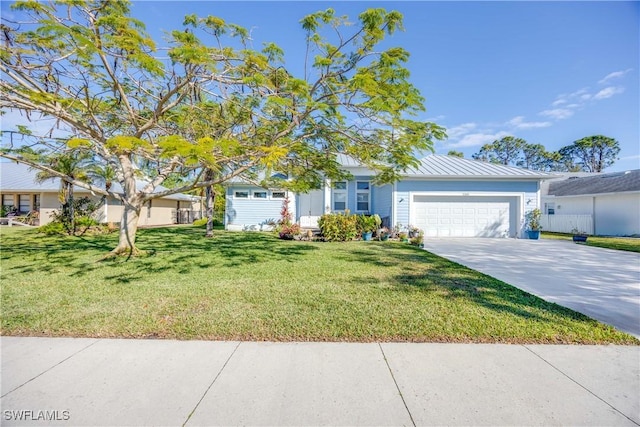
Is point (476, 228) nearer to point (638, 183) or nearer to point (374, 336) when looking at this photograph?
point (638, 183)

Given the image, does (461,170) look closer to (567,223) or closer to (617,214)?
(567,223)

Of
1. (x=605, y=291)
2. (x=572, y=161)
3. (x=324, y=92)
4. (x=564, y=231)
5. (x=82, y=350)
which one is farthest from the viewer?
(x=572, y=161)

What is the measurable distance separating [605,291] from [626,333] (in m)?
2.56

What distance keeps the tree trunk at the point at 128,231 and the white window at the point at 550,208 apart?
28.4 metres

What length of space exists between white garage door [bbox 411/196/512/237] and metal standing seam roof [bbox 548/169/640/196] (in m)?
9.28

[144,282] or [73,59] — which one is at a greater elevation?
[73,59]

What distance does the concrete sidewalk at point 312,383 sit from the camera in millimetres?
2250

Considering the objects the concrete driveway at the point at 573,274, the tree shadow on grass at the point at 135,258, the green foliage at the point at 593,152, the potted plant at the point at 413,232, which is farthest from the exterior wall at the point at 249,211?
the green foliage at the point at 593,152

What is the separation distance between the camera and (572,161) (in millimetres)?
44812

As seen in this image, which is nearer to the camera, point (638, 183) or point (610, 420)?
point (610, 420)

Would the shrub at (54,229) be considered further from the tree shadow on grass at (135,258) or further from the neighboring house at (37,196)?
the tree shadow on grass at (135,258)

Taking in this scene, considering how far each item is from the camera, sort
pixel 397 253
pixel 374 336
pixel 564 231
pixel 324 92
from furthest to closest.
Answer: pixel 564 231
pixel 397 253
pixel 324 92
pixel 374 336

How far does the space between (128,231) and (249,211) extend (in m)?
9.09

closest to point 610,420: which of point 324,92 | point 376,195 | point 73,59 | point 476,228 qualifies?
point 324,92
